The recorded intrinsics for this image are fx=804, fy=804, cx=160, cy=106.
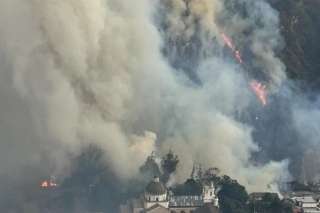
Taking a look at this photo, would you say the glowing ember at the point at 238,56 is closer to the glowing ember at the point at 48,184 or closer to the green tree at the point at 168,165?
the green tree at the point at 168,165

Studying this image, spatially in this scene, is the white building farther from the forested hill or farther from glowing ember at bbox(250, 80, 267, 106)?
the forested hill

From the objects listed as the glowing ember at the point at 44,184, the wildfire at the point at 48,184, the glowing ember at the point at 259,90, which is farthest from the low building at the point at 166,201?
the glowing ember at the point at 259,90

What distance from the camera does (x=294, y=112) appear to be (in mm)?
80438

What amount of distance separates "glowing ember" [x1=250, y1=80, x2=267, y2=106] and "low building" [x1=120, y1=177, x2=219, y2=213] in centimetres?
2074

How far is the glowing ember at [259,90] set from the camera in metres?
81.9

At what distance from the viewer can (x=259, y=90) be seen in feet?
271

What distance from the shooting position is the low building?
60625mm

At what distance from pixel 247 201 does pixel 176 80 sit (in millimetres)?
18728

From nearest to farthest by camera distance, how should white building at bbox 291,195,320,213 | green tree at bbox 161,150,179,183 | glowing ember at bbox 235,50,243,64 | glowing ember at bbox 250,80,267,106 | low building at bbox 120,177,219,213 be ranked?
low building at bbox 120,177,219,213 → white building at bbox 291,195,320,213 → green tree at bbox 161,150,179,183 → glowing ember at bbox 250,80,267,106 → glowing ember at bbox 235,50,243,64

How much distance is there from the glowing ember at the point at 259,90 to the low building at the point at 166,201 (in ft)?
A: 68.0

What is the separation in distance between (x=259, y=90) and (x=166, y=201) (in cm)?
2452

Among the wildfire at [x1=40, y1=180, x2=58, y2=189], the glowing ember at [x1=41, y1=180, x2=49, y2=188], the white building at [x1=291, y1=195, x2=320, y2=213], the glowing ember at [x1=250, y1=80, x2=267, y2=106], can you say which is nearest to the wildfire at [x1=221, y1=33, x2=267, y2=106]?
the glowing ember at [x1=250, y1=80, x2=267, y2=106]

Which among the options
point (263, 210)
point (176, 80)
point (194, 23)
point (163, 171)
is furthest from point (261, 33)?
point (263, 210)

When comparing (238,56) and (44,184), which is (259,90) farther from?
(44,184)
